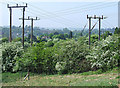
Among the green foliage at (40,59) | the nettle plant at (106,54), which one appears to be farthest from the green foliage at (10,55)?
the nettle plant at (106,54)

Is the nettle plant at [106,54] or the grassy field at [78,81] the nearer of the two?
the grassy field at [78,81]

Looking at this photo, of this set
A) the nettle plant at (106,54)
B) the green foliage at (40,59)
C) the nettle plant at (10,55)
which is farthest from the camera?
the nettle plant at (10,55)

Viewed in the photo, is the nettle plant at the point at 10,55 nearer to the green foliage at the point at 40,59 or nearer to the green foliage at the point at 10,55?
the green foliage at the point at 10,55

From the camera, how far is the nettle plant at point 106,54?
1753 centimetres

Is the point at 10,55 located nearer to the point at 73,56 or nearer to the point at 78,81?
the point at 73,56

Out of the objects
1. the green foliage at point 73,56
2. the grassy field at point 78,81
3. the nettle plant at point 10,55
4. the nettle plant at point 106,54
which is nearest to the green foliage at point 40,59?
the green foliage at point 73,56

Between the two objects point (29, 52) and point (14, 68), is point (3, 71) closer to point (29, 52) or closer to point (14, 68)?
point (14, 68)

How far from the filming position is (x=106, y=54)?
17969mm

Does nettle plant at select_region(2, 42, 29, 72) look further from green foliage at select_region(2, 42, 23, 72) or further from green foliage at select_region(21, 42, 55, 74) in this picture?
green foliage at select_region(21, 42, 55, 74)

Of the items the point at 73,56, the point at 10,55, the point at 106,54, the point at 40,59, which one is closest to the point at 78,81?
the point at 106,54

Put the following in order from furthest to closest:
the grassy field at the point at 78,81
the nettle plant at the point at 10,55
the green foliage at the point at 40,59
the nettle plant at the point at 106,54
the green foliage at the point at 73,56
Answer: the nettle plant at the point at 10,55, the green foliage at the point at 40,59, the green foliage at the point at 73,56, the nettle plant at the point at 106,54, the grassy field at the point at 78,81

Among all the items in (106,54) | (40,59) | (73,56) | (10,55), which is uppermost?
(106,54)

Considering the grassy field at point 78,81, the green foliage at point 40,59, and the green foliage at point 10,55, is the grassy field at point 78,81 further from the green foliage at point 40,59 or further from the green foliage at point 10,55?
the green foliage at point 10,55

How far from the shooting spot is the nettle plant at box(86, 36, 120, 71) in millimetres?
17531
